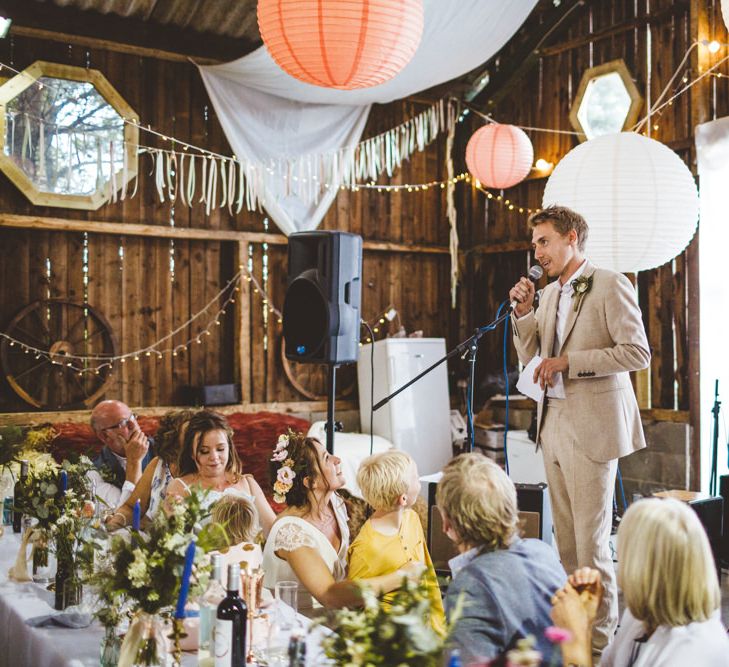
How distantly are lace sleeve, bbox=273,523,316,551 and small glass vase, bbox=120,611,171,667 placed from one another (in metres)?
0.73

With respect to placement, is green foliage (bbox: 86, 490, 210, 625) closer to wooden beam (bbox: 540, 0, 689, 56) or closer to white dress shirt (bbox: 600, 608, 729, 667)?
white dress shirt (bbox: 600, 608, 729, 667)

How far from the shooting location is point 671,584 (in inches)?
57.1

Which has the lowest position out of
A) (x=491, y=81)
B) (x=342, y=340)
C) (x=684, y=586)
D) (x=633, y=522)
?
(x=684, y=586)

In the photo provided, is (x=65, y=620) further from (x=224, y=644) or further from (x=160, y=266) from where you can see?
(x=160, y=266)

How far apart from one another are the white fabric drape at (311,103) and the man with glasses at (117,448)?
9.59 ft

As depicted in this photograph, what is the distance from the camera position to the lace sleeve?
241 cm

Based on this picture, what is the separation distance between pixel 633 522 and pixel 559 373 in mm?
1775

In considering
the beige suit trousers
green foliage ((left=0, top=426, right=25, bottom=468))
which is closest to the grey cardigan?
the beige suit trousers

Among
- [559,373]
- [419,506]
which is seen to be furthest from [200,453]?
[419,506]

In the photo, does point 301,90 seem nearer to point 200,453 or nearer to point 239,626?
point 200,453

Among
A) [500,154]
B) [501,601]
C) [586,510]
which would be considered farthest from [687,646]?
[500,154]

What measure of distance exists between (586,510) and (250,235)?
4.48 metres

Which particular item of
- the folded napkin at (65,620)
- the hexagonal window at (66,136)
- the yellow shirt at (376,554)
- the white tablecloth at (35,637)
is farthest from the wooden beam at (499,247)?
the folded napkin at (65,620)

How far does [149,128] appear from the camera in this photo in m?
6.48
